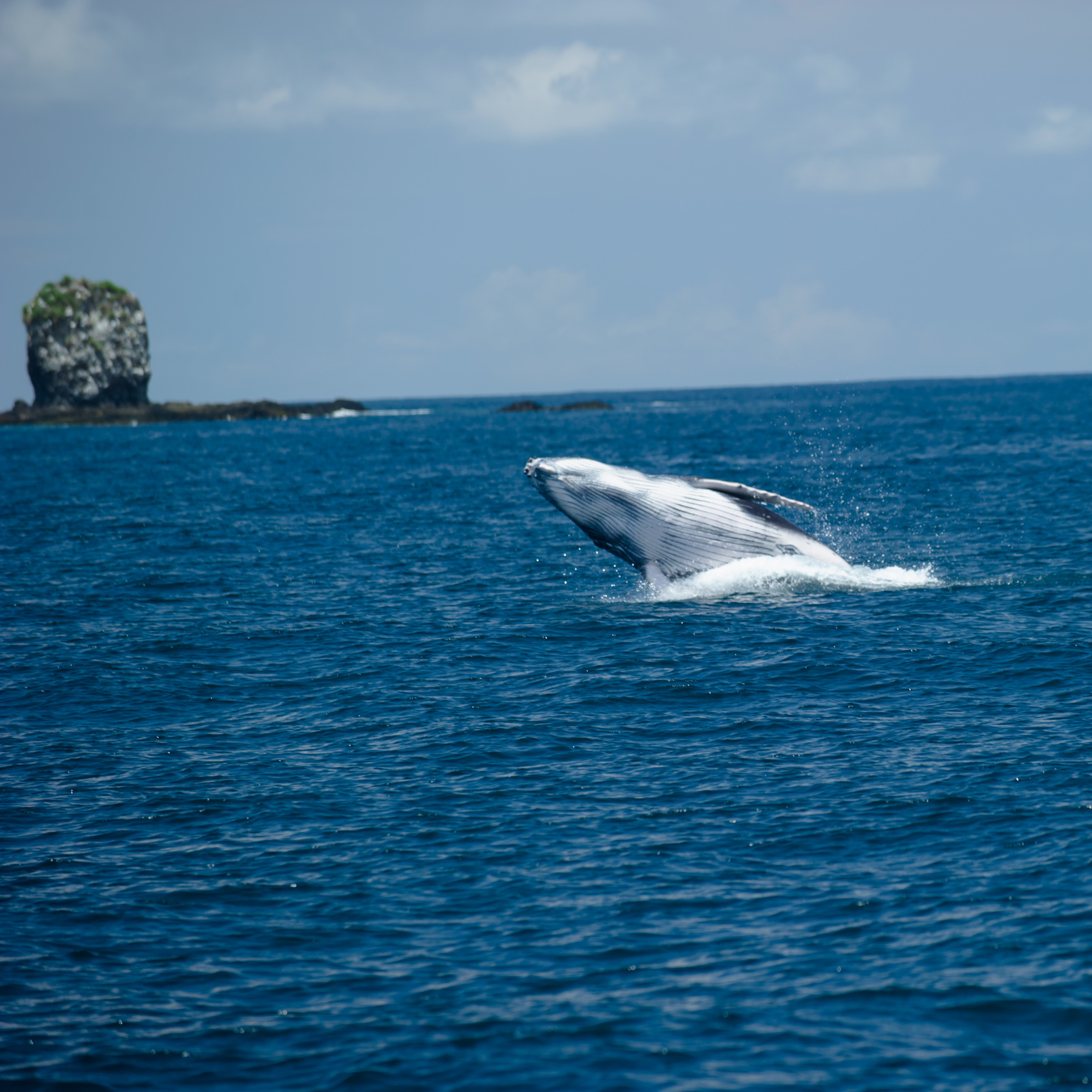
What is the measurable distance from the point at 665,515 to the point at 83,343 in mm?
169431

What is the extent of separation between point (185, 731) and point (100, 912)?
21.6 feet

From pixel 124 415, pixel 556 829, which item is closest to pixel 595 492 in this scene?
pixel 556 829

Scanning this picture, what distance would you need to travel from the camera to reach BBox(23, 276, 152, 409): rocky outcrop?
573 feet

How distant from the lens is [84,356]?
17588cm

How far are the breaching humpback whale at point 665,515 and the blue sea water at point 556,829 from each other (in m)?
1.28

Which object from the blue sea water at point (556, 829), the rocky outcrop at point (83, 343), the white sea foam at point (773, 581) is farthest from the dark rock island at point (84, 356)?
the white sea foam at point (773, 581)

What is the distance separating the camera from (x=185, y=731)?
63.7 feet

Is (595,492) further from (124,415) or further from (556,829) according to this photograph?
(124,415)

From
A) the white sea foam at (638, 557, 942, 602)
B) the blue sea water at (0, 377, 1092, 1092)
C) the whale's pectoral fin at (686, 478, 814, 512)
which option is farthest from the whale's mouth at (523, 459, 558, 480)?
the white sea foam at (638, 557, 942, 602)

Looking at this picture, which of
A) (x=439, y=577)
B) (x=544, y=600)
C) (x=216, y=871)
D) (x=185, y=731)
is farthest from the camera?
(x=439, y=577)

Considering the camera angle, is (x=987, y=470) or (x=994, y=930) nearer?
(x=994, y=930)

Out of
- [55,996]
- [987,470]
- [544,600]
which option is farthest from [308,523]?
[55,996]

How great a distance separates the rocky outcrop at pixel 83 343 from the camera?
573 feet

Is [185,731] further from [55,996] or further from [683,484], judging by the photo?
[683,484]
